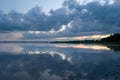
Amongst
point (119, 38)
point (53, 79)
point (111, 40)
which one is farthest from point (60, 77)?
point (111, 40)

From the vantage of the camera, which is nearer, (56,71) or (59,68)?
(56,71)

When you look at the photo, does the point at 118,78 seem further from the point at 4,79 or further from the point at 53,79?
the point at 4,79

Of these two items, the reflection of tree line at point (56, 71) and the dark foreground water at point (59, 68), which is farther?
the dark foreground water at point (59, 68)

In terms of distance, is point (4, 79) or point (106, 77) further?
point (106, 77)

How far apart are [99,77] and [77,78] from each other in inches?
86.7

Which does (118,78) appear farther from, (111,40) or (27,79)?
(111,40)

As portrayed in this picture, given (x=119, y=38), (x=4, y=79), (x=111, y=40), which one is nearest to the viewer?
(x=4, y=79)

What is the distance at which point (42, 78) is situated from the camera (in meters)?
23.7

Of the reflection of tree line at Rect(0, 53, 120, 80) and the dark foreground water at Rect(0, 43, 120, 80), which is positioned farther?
the dark foreground water at Rect(0, 43, 120, 80)

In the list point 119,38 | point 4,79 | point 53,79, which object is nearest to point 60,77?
point 53,79

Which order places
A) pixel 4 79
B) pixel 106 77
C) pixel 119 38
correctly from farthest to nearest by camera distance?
pixel 119 38 < pixel 106 77 < pixel 4 79

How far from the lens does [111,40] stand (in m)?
189

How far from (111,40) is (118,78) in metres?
169

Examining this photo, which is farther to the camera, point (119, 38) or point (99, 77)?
point (119, 38)
